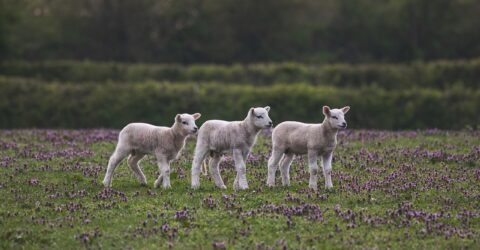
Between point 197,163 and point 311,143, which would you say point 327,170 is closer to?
point 311,143

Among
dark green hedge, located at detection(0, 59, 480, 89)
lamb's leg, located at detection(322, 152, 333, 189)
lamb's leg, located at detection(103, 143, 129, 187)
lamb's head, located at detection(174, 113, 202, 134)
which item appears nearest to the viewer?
lamb's leg, located at detection(322, 152, 333, 189)

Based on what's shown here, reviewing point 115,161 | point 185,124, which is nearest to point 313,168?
point 185,124

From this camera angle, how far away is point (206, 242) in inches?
551

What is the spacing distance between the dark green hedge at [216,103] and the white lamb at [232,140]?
73.1 ft

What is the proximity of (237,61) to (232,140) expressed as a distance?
4555 centimetres

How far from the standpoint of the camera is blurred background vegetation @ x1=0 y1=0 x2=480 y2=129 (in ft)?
138

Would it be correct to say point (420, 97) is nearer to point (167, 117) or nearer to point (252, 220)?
point (167, 117)

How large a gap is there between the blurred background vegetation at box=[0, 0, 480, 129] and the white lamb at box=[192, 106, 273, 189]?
23402 millimetres

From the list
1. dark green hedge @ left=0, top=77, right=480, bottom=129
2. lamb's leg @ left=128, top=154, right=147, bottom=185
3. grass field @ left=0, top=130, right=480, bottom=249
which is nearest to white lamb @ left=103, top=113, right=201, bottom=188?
lamb's leg @ left=128, top=154, right=147, bottom=185

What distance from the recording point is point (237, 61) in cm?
6316

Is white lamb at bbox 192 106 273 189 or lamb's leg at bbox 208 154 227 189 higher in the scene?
white lamb at bbox 192 106 273 189

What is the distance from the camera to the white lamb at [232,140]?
58.7 ft

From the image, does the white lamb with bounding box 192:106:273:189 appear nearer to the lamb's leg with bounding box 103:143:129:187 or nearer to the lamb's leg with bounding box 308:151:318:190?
the lamb's leg with bounding box 308:151:318:190

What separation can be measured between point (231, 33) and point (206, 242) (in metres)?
50.5
